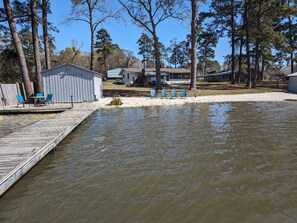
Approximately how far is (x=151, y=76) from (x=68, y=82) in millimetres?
23120

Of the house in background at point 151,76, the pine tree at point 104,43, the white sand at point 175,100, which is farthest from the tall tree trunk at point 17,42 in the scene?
the pine tree at point 104,43

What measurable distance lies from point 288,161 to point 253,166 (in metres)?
0.95

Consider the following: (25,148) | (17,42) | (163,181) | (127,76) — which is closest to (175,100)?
(17,42)

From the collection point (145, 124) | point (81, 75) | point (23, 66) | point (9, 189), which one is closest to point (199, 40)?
point (81, 75)

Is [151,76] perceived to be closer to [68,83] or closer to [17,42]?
[68,83]

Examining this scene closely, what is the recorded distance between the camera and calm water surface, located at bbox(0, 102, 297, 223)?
140 inches

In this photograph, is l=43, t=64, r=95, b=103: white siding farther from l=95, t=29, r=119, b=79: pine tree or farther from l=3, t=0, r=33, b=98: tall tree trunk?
l=95, t=29, r=119, b=79: pine tree

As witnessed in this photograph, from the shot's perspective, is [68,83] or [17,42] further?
[68,83]

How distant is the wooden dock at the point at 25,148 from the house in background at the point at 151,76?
31.4 metres

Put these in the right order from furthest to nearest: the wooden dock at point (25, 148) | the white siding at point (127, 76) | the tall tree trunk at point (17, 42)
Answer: the white siding at point (127, 76) → the tall tree trunk at point (17, 42) → the wooden dock at point (25, 148)

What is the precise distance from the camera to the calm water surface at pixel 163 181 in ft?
11.7

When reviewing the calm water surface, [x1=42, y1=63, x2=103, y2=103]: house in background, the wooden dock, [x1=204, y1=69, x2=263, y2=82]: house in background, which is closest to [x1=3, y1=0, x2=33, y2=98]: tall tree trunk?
[x1=42, y1=63, x2=103, y2=103]: house in background

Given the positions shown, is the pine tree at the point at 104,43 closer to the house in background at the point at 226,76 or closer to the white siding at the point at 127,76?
the white siding at the point at 127,76

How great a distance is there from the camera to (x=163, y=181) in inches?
181
